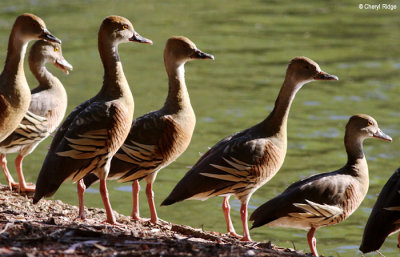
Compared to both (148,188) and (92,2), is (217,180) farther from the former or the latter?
(92,2)

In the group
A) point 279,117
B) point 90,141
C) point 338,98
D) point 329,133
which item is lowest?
point 329,133

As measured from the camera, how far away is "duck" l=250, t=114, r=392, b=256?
26.3 feet

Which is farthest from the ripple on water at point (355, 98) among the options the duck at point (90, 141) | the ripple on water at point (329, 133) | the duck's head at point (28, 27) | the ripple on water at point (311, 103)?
the duck's head at point (28, 27)

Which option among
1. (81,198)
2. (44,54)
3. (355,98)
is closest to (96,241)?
(81,198)

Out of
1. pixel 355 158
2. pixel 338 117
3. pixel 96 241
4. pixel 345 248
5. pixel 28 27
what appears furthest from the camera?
pixel 338 117

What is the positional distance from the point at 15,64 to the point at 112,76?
3.27 feet

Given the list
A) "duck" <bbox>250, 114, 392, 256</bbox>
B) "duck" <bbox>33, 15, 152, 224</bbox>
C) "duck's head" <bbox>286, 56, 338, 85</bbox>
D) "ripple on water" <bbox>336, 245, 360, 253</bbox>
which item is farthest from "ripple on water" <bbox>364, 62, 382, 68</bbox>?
"duck" <bbox>33, 15, 152, 224</bbox>

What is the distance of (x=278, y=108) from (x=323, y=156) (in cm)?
586

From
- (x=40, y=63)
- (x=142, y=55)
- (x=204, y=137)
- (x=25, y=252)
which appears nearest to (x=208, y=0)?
(x=142, y=55)

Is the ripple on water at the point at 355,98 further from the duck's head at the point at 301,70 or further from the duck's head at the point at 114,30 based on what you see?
the duck's head at the point at 114,30

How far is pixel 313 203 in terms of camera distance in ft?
26.3

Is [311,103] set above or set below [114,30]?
below

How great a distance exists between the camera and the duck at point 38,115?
9633mm

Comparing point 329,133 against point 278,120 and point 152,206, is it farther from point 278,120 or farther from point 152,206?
point 152,206
